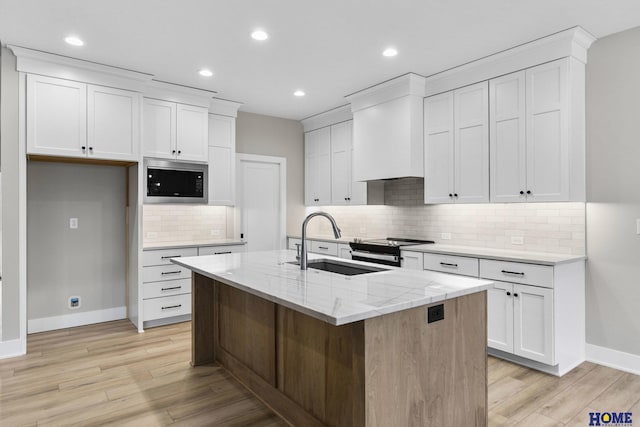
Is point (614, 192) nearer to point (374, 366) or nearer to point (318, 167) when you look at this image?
point (374, 366)

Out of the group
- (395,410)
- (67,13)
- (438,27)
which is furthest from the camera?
(438,27)

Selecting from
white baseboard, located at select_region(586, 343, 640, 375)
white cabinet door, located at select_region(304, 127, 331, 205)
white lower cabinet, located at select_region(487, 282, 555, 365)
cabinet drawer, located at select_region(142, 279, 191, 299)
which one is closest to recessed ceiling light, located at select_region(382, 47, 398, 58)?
white cabinet door, located at select_region(304, 127, 331, 205)

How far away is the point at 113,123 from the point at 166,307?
206 cm

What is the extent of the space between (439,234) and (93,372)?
3656mm

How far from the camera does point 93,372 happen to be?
3145mm

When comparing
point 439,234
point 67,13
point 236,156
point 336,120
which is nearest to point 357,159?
point 336,120

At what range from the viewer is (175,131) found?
178 inches

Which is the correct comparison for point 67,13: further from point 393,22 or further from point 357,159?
point 357,159

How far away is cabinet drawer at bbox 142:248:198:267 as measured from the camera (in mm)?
4246

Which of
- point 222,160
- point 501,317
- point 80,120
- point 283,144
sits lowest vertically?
point 501,317

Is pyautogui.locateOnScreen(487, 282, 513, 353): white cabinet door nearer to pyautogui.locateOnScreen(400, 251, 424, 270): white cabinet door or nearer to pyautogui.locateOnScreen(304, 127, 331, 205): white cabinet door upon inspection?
pyautogui.locateOnScreen(400, 251, 424, 270): white cabinet door

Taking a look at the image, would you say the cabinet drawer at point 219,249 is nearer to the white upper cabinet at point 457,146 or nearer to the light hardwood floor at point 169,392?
the light hardwood floor at point 169,392

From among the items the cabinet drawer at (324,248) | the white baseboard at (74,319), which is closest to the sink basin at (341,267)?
the cabinet drawer at (324,248)

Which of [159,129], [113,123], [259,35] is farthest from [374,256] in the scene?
[113,123]
